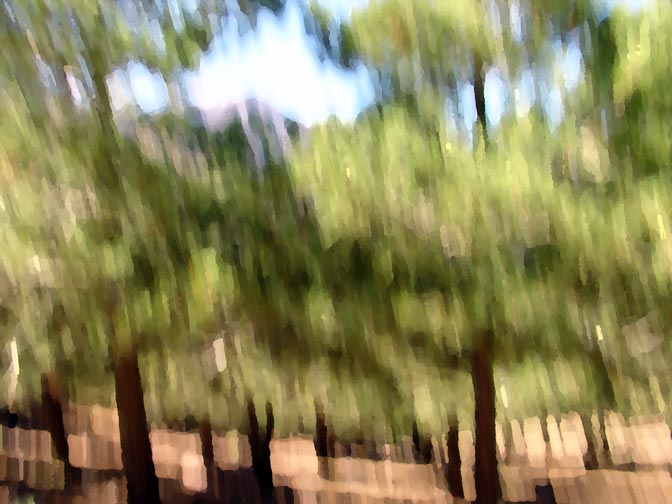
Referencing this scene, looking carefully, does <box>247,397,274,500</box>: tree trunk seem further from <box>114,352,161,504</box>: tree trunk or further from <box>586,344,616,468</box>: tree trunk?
<box>586,344,616,468</box>: tree trunk

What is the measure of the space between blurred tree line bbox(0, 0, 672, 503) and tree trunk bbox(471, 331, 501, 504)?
14.8 inches

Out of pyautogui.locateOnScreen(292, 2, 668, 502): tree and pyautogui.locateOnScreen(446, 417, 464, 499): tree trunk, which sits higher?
pyautogui.locateOnScreen(292, 2, 668, 502): tree

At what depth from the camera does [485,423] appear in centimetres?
634

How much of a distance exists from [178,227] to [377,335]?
186 centimetres

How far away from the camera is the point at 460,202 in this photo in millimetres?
4418

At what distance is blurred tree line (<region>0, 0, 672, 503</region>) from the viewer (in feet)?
13.4

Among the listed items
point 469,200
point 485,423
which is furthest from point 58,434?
point 469,200

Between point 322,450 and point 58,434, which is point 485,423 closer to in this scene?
point 322,450

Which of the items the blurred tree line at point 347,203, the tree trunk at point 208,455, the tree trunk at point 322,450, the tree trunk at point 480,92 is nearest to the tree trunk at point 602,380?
the blurred tree line at point 347,203

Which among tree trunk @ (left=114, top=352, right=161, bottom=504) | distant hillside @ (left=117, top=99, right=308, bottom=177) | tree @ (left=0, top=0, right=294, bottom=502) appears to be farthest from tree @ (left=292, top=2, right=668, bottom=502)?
tree trunk @ (left=114, top=352, right=161, bottom=504)

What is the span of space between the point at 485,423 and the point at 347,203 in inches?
125

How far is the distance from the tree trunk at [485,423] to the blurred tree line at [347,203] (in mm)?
377

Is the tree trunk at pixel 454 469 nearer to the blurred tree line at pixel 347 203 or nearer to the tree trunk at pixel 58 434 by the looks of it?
the blurred tree line at pixel 347 203

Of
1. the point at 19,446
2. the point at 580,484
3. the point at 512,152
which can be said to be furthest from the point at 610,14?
the point at 19,446
